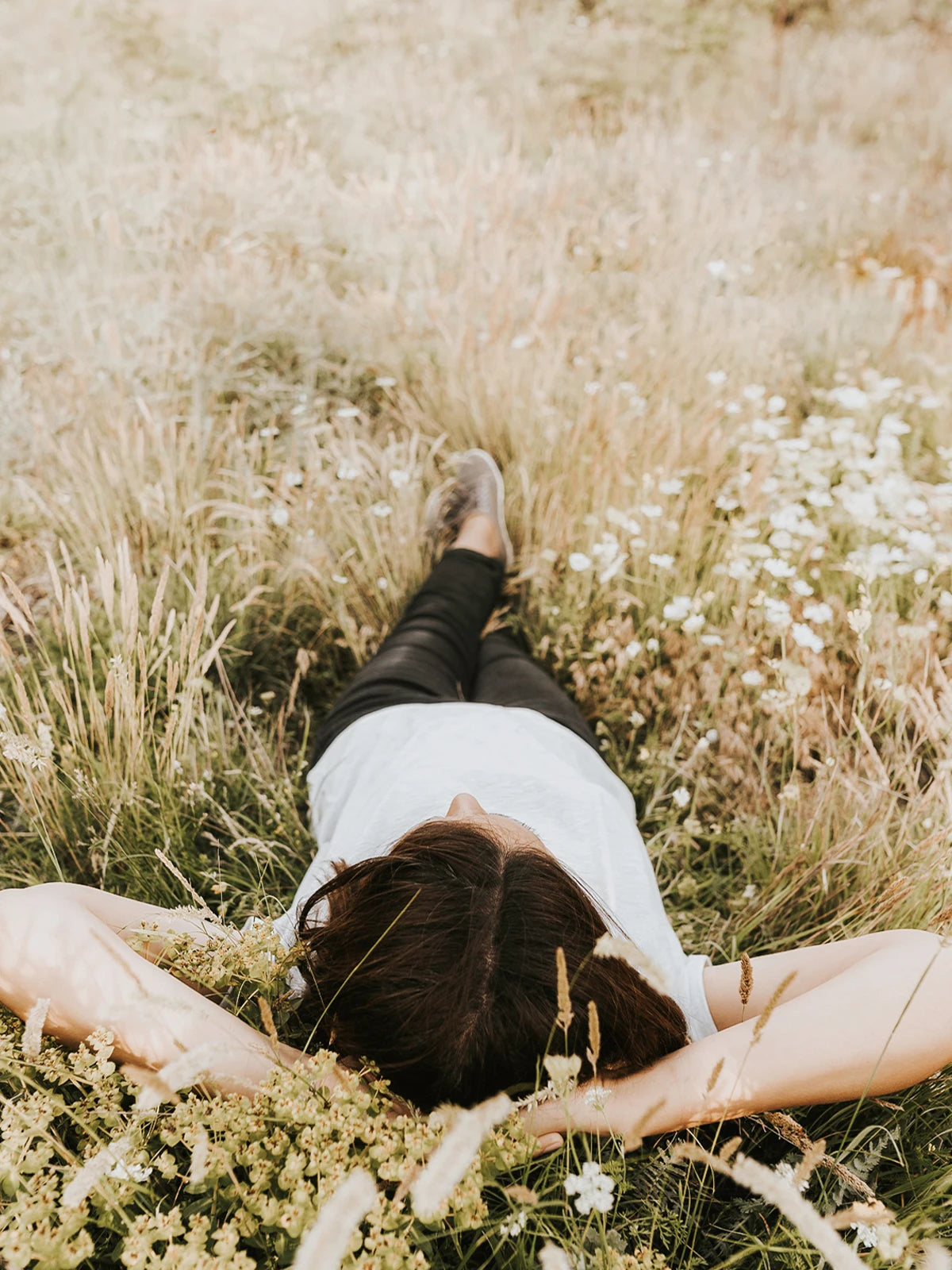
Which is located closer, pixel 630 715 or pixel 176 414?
pixel 630 715

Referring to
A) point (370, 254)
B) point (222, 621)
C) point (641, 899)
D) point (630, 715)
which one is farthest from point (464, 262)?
point (641, 899)

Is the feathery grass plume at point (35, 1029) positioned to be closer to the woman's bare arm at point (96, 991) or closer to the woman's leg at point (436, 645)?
the woman's bare arm at point (96, 991)

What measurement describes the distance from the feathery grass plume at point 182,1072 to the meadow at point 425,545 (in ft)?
0.10

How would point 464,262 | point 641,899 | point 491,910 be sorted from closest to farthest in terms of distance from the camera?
point 491,910, point 641,899, point 464,262

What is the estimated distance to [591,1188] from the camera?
0.99 metres

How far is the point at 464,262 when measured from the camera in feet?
10.6

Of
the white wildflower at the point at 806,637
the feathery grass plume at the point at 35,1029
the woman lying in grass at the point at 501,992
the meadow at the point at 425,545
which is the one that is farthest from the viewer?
the white wildflower at the point at 806,637

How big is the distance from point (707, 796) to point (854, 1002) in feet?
2.81

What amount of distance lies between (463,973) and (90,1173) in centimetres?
51

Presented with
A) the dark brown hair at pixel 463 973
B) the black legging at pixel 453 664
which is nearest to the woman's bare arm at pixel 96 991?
the dark brown hair at pixel 463 973

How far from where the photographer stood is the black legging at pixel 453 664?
213 centimetres

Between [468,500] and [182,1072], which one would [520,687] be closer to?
[468,500]

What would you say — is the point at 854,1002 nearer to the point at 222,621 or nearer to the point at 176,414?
the point at 222,621

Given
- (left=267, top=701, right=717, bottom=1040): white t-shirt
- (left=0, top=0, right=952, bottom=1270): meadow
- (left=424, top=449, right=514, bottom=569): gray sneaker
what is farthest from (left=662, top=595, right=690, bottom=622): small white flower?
(left=424, top=449, right=514, bottom=569): gray sneaker
